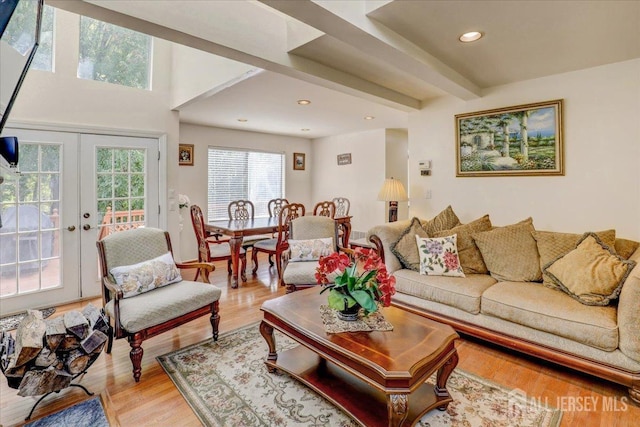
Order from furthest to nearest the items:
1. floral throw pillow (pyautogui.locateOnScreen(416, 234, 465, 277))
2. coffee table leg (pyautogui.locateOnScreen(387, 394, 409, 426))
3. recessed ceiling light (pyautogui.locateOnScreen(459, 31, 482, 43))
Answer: floral throw pillow (pyautogui.locateOnScreen(416, 234, 465, 277)) → recessed ceiling light (pyautogui.locateOnScreen(459, 31, 482, 43)) → coffee table leg (pyautogui.locateOnScreen(387, 394, 409, 426))

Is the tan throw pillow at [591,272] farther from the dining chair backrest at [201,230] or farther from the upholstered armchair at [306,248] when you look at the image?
the dining chair backrest at [201,230]

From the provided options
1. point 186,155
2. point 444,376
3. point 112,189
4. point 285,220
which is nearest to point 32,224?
point 112,189

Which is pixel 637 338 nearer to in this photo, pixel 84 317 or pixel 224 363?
pixel 224 363

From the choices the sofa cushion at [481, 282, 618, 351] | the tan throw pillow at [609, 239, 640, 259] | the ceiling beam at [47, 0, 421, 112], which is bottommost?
the sofa cushion at [481, 282, 618, 351]

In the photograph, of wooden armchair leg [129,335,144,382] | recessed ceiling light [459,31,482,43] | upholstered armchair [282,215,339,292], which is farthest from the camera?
upholstered armchair [282,215,339,292]

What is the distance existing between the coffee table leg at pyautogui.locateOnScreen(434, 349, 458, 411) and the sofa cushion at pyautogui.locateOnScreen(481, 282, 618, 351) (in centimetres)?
80

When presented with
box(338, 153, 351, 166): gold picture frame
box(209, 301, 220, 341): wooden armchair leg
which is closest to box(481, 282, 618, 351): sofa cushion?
Answer: box(209, 301, 220, 341): wooden armchair leg

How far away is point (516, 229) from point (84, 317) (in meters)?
3.45

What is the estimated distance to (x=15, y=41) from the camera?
1.11 meters

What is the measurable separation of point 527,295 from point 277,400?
1.91 meters

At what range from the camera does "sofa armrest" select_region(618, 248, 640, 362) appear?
190 centimetres

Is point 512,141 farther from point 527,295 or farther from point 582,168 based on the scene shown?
point 527,295

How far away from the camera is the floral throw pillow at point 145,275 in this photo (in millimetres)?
2432

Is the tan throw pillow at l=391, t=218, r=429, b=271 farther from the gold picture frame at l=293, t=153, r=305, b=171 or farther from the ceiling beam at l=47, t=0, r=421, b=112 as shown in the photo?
the gold picture frame at l=293, t=153, r=305, b=171
